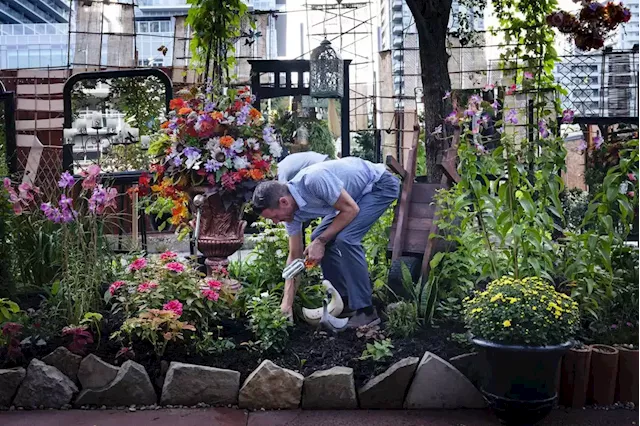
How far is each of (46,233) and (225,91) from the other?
4.89 feet

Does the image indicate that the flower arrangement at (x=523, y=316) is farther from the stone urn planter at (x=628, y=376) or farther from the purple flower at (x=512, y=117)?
the purple flower at (x=512, y=117)

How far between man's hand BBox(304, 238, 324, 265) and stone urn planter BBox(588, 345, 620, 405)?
57.1 inches

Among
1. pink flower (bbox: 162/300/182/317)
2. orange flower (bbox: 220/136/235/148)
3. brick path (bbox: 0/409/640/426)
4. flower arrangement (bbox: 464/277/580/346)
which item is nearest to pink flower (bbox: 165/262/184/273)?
pink flower (bbox: 162/300/182/317)

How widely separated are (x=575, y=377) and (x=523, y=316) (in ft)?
1.80

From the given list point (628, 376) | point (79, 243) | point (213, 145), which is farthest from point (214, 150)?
point (628, 376)

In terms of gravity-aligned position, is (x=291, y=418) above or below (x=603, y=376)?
below

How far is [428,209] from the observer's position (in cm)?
423

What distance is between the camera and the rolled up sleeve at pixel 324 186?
147 inches

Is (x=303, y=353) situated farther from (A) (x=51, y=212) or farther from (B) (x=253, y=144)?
(A) (x=51, y=212)

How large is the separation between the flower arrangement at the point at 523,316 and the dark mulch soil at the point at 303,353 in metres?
0.42

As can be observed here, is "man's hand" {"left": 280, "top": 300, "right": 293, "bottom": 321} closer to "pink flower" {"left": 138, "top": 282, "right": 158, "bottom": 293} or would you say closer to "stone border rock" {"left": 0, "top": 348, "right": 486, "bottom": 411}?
"stone border rock" {"left": 0, "top": 348, "right": 486, "bottom": 411}

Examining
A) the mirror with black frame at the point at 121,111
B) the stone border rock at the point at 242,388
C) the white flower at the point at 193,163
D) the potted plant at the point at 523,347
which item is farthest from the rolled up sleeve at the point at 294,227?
the mirror with black frame at the point at 121,111

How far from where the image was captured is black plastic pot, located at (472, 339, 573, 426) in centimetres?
289

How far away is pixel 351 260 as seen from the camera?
3.96 meters
